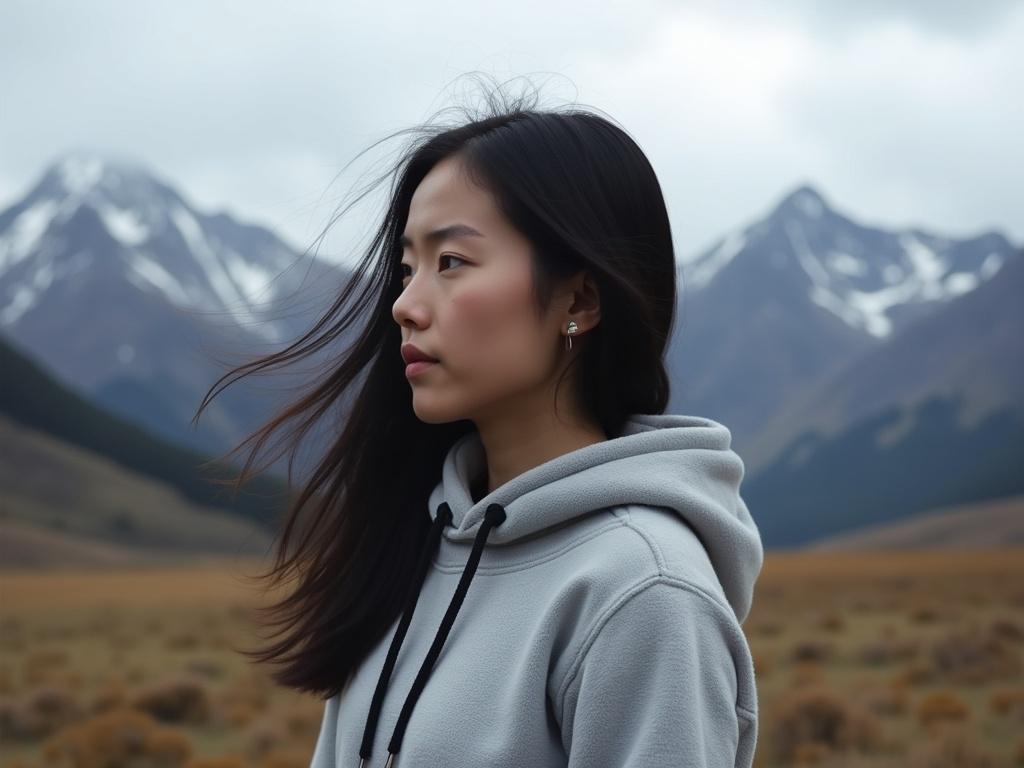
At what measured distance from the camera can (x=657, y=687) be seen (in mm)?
1652

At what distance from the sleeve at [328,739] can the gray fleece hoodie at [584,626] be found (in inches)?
5.1

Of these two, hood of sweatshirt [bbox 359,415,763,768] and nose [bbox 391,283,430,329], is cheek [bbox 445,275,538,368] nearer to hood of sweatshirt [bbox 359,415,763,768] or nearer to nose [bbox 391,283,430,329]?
nose [bbox 391,283,430,329]

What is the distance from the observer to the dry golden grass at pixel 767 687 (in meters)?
9.95

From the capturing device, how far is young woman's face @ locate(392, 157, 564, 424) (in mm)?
2082

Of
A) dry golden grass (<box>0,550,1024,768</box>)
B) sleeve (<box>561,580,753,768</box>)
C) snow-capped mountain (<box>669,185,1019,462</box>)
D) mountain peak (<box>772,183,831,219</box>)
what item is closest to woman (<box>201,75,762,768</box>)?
sleeve (<box>561,580,753,768</box>)

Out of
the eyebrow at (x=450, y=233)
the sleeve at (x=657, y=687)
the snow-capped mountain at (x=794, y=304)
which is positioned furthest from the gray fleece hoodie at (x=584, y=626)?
the snow-capped mountain at (x=794, y=304)

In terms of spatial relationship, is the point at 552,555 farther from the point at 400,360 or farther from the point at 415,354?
the point at 400,360

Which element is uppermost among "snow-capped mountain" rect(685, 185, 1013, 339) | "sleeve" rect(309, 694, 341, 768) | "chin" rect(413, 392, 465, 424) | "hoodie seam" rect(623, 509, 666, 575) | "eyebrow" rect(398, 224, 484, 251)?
"eyebrow" rect(398, 224, 484, 251)

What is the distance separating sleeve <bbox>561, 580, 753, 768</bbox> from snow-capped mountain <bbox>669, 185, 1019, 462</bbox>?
108 metres

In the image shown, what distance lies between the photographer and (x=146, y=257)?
149250mm

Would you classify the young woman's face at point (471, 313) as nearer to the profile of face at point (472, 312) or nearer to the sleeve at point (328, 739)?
the profile of face at point (472, 312)

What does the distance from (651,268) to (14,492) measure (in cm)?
7846

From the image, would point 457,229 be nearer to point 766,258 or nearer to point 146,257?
point 146,257

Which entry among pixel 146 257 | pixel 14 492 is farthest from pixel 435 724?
pixel 146 257
